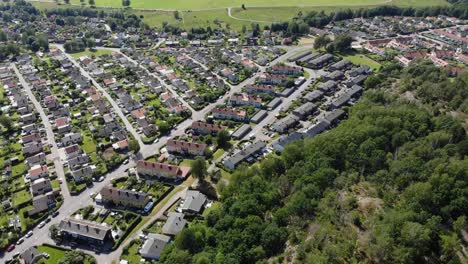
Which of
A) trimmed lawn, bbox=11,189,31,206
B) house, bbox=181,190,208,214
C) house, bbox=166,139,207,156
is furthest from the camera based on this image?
house, bbox=166,139,207,156

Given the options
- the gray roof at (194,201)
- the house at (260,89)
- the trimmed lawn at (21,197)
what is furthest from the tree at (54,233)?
the house at (260,89)

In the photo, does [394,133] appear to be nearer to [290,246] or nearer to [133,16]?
[290,246]

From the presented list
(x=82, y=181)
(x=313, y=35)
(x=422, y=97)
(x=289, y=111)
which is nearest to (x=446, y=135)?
(x=422, y=97)

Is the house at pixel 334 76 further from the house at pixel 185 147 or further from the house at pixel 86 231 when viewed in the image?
the house at pixel 86 231

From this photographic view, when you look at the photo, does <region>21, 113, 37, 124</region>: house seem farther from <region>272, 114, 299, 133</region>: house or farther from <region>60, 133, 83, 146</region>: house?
<region>272, 114, 299, 133</region>: house

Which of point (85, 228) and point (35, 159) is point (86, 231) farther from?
point (35, 159)

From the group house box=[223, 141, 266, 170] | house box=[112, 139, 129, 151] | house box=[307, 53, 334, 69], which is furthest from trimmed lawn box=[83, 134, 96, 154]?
house box=[307, 53, 334, 69]
